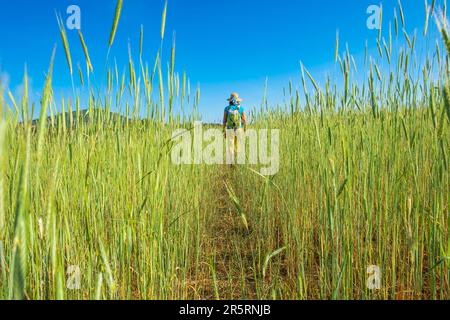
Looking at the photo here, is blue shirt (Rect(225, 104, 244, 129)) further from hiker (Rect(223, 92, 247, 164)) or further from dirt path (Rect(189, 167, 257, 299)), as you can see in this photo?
dirt path (Rect(189, 167, 257, 299))

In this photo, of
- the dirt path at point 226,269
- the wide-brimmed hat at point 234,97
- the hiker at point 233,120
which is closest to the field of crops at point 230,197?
the dirt path at point 226,269

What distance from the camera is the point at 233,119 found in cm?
437

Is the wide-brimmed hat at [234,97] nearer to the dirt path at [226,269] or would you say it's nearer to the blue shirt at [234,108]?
the blue shirt at [234,108]

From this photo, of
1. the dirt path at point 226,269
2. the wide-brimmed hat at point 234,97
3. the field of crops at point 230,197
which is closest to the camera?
the field of crops at point 230,197

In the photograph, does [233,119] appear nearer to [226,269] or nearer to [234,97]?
[234,97]
